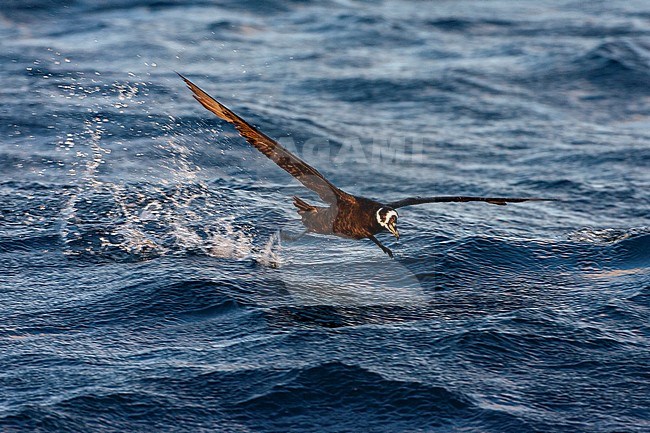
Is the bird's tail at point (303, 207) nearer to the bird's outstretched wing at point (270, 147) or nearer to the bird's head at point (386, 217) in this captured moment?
the bird's outstretched wing at point (270, 147)

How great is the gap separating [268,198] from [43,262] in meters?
2.94

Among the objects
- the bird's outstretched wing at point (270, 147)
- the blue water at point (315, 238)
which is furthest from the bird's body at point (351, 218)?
the blue water at point (315, 238)

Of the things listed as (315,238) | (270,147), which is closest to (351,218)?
(270,147)

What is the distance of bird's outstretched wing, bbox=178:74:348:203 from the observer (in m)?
7.15

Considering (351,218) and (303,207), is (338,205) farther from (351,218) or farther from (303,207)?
(303,207)

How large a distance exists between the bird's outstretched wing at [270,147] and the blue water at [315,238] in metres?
0.97

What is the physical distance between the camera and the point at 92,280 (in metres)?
8.26

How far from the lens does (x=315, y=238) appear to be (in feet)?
31.4

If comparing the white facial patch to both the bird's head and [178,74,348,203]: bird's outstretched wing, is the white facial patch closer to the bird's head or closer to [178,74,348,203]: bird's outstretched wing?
the bird's head

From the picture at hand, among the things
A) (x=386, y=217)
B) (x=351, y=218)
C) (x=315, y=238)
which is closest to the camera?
(x=386, y=217)

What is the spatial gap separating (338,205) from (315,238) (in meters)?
1.63

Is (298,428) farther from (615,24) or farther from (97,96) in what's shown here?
(615,24)

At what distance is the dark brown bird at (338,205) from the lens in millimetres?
7422

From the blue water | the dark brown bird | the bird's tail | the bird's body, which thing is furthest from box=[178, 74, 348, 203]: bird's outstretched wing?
the blue water
